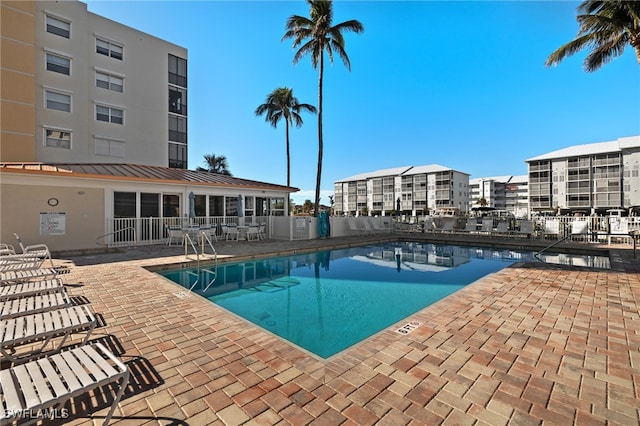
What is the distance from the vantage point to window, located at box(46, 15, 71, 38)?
18203 millimetres

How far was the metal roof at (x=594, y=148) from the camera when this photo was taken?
43.9m

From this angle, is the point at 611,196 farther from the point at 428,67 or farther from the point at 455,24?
the point at 455,24

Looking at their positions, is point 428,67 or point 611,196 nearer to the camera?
point 428,67

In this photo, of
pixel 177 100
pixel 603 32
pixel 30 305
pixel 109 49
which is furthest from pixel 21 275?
pixel 177 100

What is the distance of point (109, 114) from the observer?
20.5 meters

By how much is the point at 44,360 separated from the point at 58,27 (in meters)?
26.0

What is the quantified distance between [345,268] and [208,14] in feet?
41.6

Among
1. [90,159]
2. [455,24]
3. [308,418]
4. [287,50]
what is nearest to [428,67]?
[455,24]

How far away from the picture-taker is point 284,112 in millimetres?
24859

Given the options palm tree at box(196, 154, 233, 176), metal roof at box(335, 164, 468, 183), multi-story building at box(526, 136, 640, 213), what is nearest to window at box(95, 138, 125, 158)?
palm tree at box(196, 154, 233, 176)

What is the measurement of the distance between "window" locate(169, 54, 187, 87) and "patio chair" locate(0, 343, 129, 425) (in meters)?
27.5

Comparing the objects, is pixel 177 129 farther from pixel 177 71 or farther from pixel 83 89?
pixel 83 89

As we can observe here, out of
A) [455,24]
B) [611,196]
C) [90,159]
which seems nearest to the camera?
[455,24]

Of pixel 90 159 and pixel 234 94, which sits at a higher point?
pixel 234 94
